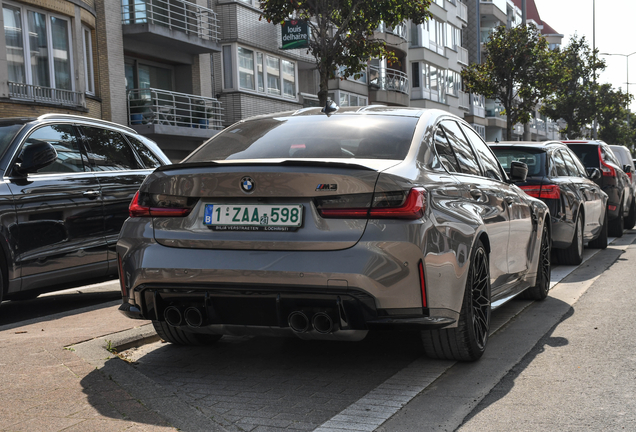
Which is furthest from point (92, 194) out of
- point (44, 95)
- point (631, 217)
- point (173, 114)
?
point (173, 114)

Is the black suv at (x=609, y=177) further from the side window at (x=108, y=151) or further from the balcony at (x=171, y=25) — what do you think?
the balcony at (x=171, y=25)

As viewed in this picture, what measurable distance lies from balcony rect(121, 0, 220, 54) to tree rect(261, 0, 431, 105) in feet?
16.5

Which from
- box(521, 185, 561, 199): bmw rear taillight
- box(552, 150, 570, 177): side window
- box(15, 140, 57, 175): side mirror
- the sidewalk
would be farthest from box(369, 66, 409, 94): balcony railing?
the sidewalk

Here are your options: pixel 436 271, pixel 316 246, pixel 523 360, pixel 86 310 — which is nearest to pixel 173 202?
pixel 316 246

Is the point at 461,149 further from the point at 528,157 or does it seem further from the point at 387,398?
the point at 528,157

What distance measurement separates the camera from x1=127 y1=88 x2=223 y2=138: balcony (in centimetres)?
2388

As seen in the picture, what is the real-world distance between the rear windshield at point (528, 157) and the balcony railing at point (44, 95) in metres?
12.3

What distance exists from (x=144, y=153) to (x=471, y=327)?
4.65 metres

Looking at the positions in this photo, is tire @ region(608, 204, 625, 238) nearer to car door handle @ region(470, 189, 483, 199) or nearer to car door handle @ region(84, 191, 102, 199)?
car door handle @ region(470, 189, 483, 199)

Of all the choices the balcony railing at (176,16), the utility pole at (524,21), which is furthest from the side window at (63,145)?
the utility pole at (524,21)

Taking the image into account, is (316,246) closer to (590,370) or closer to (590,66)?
(590,370)

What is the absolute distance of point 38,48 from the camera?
64.1ft

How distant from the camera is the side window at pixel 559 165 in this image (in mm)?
9812

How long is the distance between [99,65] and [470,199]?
63.6 ft
